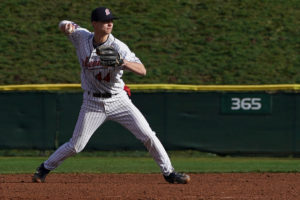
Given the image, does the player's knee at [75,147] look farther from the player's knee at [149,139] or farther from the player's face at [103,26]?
the player's face at [103,26]

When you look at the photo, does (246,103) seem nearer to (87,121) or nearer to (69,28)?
(87,121)

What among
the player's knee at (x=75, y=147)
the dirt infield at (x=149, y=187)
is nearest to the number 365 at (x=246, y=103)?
the dirt infield at (x=149, y=187)

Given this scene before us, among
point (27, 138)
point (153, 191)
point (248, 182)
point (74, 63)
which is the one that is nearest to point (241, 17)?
point (74, 63)

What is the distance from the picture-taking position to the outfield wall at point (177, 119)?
1205 cm

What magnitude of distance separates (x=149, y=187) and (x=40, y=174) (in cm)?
126

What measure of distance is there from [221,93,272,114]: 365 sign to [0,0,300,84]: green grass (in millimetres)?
2977

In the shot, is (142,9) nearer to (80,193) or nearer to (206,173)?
(206,173)

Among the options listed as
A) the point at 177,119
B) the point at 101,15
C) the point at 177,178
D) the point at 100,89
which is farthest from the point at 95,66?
the point at 177,119

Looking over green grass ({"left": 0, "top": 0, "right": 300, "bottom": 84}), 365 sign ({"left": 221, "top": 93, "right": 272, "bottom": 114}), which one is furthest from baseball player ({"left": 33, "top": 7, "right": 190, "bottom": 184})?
green grass ({"left": 0, "top": 0, "right": 300, "bottom": 84})

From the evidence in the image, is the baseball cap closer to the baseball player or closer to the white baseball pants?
the baseball player

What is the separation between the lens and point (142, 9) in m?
18.7

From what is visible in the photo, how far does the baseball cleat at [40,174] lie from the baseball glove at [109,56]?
1.58 meters

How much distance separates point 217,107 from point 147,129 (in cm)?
548

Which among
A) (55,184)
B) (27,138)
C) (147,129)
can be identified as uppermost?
(147,129)
